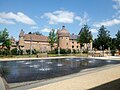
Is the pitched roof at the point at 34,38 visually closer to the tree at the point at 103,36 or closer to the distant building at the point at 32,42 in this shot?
the distant building at the point at 32,42

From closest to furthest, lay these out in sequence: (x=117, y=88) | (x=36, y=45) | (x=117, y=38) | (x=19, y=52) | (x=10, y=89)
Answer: (x=117, y=88), (x=10, y=89), (x=19, y=52), (x=117, y=38), (x=36, y=45)

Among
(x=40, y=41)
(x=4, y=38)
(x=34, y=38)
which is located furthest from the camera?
(x=40, y=41)

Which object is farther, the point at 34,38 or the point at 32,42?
the point at 34,38

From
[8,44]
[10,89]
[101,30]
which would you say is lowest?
[10,89]

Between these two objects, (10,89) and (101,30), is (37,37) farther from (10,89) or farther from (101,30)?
(10,89)

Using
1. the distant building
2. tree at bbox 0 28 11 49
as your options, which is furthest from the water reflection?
the distant building

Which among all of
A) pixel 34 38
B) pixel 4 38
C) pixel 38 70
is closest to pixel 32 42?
pixel 34 38

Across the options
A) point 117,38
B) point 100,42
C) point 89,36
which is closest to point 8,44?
point 89,36

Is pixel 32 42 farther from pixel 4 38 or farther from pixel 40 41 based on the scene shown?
pixel 4 38

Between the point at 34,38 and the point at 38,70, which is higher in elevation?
the point at 34,38

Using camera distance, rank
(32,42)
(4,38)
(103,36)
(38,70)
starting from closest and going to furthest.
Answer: (38,70)
(4,38)
(103,36)
(32,42)

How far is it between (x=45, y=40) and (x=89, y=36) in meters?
37.4

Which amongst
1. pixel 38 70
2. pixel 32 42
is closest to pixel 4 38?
pixel 32 42

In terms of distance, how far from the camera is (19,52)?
208 ft
